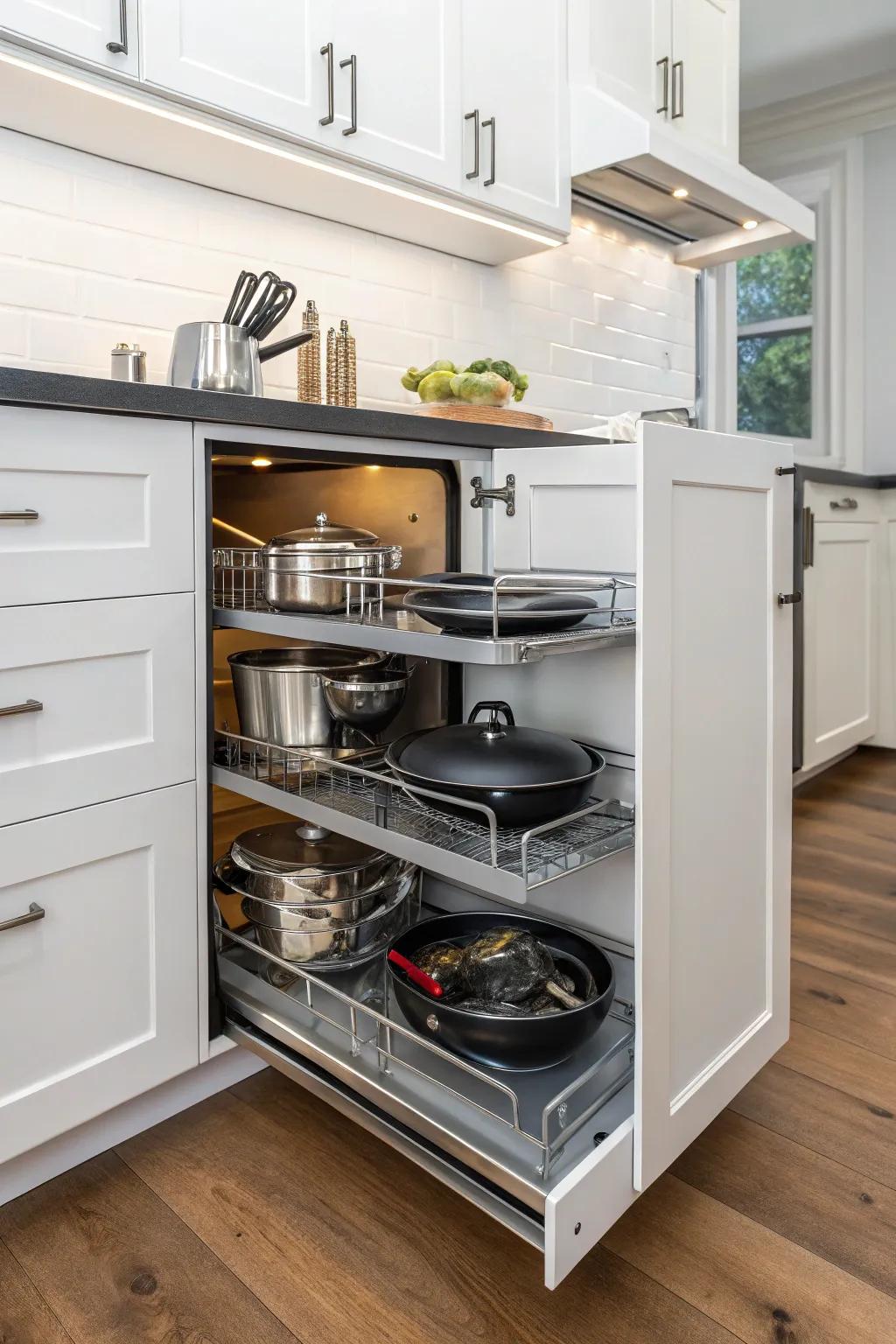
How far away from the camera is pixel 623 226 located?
278cm

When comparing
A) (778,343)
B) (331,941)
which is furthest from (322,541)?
(778,343)

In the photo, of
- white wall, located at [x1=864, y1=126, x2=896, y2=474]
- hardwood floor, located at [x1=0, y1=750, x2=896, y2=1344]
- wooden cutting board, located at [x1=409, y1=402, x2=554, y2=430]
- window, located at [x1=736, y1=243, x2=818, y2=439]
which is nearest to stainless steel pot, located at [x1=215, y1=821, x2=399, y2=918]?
hardwood floor, located at [x1=0, y1=750, x2=896, y2=1344]

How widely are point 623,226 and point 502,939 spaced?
7.52 feet

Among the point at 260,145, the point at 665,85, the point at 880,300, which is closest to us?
the point at 260,145

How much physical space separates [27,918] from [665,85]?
2.47 m

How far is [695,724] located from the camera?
1.10 metres

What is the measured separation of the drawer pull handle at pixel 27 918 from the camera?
107 cm

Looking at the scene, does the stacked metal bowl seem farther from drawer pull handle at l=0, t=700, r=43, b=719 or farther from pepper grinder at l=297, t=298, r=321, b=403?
pepper grinder at l=297, t=298, r=321, b=403

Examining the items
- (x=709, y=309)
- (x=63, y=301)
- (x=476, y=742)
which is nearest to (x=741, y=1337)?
(x=476, y=742)

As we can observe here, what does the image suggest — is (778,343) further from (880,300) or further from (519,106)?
(519,106)

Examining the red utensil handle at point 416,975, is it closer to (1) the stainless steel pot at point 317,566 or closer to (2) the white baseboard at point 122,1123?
(2) the white baseboard at point 122,1123

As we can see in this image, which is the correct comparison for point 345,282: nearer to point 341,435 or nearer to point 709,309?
point 341,435

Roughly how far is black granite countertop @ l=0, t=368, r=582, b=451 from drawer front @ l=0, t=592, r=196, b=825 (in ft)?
0.74

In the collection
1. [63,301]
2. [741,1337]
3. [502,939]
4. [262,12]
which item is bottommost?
[741,1337]
